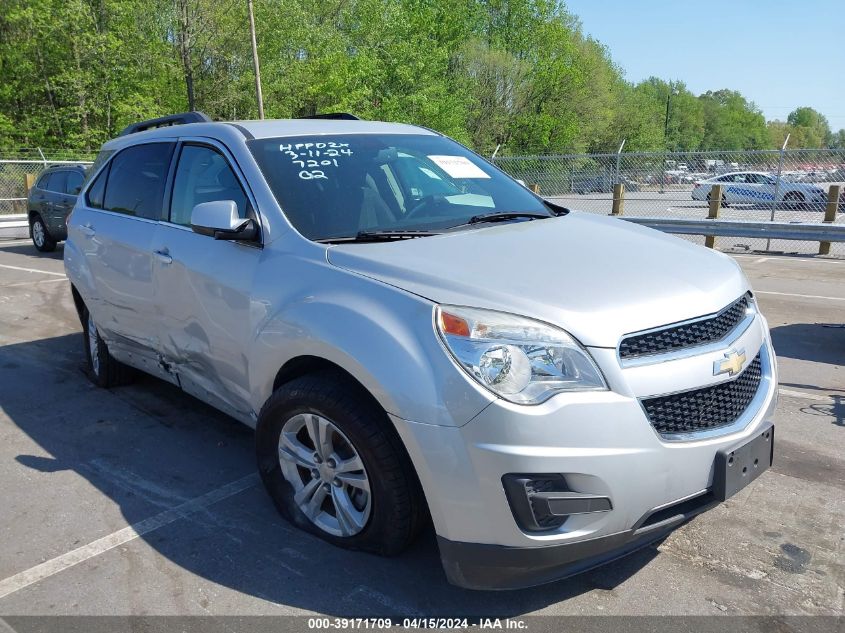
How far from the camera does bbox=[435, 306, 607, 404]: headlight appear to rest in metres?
2.31

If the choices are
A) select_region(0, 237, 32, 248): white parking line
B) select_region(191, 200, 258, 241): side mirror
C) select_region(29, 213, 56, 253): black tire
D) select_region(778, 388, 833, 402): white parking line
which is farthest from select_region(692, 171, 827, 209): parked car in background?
select_region(0, 237, 32, 248): white parking line

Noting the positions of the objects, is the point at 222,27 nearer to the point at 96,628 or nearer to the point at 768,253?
the point at 768,253

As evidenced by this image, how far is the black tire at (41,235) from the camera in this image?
13.9m

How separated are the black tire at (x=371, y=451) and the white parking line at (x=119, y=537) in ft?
2.41

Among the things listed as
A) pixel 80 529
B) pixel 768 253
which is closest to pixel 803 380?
pixel 80 529

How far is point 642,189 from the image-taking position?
1691 cm

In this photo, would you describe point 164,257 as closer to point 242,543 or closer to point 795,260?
point 242,543

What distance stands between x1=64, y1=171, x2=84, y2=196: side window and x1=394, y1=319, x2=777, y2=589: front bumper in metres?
12.9

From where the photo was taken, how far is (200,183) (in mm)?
3883

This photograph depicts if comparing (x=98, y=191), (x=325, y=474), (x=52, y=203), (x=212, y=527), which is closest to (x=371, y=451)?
(x=325, y=474)

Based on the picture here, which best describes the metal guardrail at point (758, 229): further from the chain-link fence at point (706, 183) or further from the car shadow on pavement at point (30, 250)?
the car shadow on pavement at point (30, 250)

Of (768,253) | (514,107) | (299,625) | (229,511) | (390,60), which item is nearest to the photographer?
(299,625)

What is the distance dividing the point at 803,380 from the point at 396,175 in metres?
3.70

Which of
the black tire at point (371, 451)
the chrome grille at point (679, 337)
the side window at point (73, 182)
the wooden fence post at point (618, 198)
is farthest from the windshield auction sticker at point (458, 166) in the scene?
the wooden fence post at point (618, 198)
